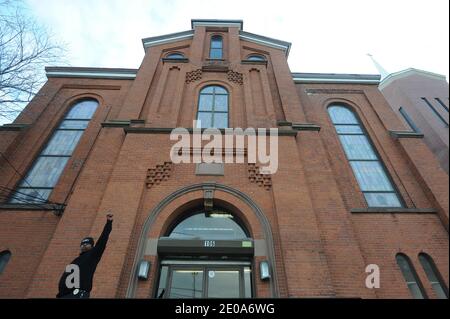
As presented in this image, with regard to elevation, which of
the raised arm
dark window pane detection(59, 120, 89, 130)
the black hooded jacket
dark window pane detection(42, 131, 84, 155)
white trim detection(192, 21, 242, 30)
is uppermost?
white trim detection(192, 21, 242, 30)

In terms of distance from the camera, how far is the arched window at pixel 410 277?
6.46m

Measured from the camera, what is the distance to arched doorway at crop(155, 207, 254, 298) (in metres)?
6.11

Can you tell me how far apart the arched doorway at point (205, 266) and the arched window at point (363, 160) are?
4.97m

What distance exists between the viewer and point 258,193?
718cm

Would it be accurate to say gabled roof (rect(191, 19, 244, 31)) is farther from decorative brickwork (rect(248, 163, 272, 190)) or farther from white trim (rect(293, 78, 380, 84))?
decorative brickwork (rect(248, 163, 272, 190))

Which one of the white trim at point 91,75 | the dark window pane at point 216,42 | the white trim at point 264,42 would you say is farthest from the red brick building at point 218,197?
the white trim at point 264,42

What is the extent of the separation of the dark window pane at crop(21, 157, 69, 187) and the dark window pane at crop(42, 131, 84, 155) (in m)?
0.36

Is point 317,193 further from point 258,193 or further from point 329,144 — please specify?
point 329,144

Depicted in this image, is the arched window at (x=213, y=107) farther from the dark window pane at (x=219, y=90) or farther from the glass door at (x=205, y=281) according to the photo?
the glass door at (x=205, y=281)

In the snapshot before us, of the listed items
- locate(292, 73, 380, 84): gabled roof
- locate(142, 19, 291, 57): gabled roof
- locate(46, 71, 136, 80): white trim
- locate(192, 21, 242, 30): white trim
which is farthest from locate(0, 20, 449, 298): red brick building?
locate(192, 21, 242, 30): white trim

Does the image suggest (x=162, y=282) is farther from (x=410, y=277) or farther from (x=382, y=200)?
(x=382, y=200)

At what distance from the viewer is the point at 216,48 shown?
13266 millimetres
